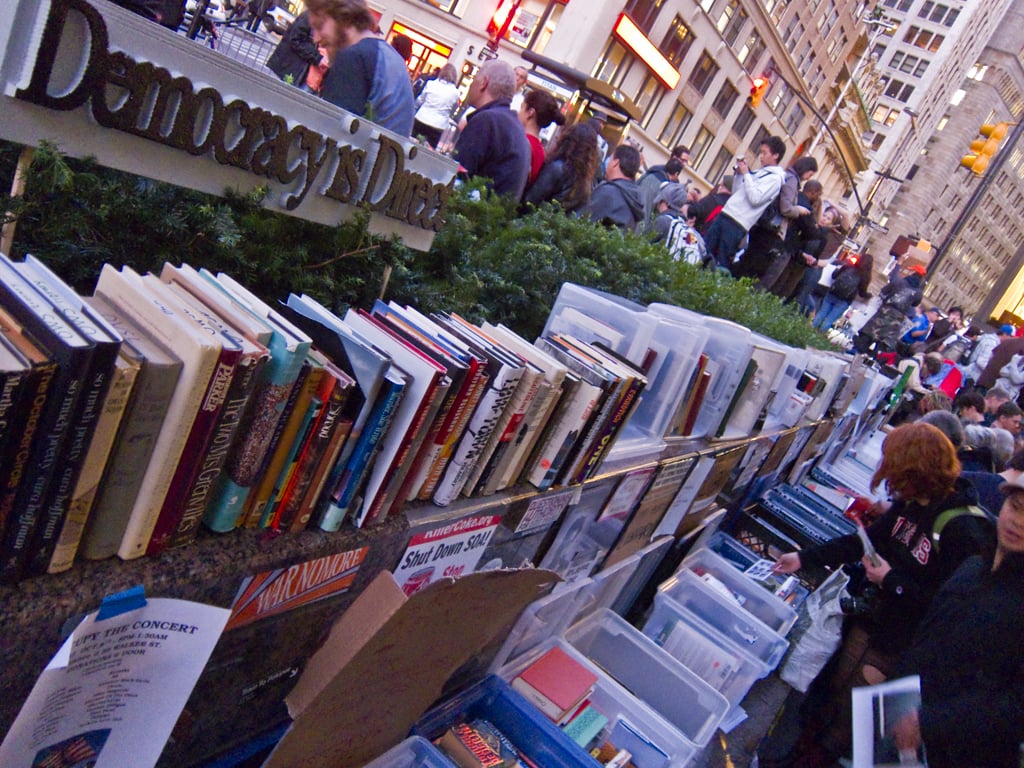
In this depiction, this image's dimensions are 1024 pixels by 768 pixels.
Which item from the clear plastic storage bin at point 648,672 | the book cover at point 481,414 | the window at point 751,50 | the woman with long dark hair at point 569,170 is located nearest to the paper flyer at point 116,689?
the book cover at point 481,414

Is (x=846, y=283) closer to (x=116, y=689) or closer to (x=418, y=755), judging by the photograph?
(x=418, y=755)

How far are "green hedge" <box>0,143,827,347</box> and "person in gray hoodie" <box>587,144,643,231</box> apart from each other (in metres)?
1.56

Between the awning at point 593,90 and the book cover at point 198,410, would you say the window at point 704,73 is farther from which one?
the book cover at point 198,410

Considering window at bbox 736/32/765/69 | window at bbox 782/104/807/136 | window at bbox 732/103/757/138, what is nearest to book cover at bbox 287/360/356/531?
window at bbox 736/32/765/69

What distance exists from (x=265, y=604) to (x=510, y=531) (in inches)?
37.7

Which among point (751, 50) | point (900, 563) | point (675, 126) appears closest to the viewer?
point (900, 563)

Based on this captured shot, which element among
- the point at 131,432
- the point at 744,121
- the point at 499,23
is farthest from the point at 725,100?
the point at 131,432

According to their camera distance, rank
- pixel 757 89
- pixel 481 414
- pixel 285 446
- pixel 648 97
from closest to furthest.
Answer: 1. pixel 285 446
2. pixel 481 414
3. pixel 648 97
4. pixel 757 89

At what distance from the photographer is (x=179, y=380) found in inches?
48.4

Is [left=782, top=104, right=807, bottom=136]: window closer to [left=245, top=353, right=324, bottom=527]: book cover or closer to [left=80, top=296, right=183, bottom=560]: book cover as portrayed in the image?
[left=245, top=353, right=324, bottom=527]: book cover

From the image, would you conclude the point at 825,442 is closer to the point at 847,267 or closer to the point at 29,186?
the point at 847,267

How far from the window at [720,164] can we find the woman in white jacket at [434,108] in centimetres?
3115

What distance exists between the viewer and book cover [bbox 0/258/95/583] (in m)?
1.08

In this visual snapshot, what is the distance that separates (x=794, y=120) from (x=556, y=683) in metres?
46.1
